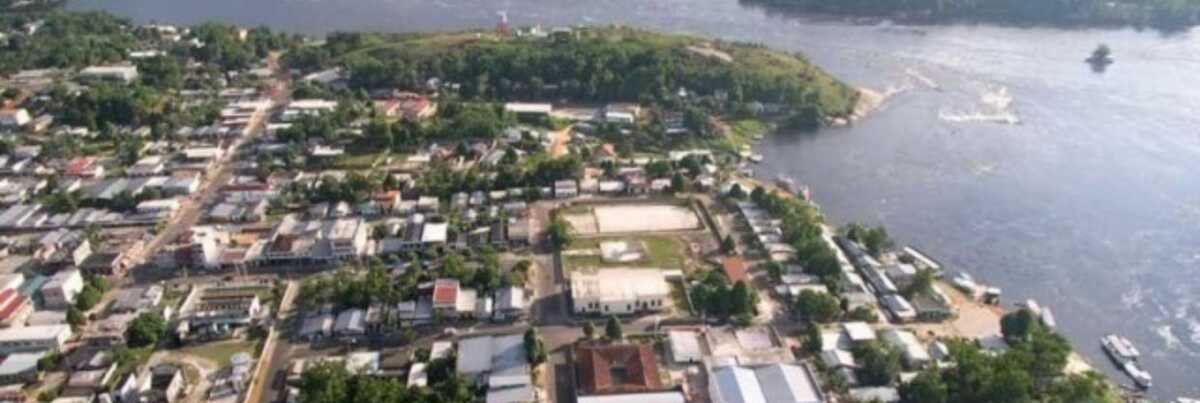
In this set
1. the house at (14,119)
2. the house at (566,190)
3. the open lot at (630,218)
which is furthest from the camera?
the house at (14,119)

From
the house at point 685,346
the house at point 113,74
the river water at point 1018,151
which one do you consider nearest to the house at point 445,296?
the house at point 685,346

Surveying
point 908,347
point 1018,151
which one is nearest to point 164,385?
point 908,347

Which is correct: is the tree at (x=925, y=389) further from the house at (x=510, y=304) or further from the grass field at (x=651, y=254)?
the house at (x=510, y=304)

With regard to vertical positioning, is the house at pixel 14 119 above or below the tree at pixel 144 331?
above

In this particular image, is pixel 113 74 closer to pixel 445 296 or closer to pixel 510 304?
pixel 445 296

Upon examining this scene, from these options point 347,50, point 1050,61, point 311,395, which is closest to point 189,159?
point 347,50
